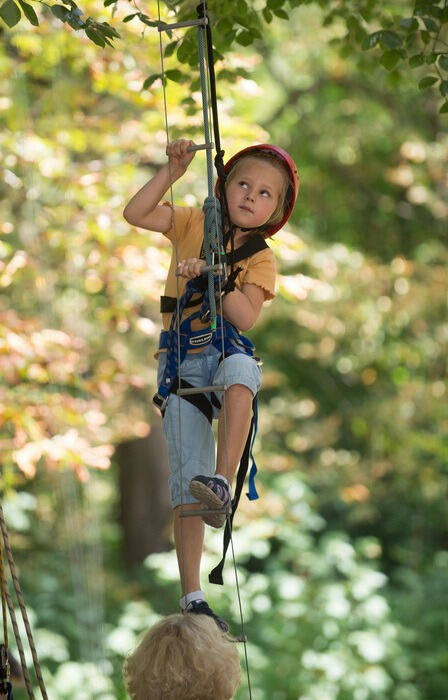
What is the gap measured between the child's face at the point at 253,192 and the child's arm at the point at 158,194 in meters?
0.16

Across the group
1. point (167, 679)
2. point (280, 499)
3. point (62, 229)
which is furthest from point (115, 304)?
point (167, 679)

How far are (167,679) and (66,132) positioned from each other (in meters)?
4.99

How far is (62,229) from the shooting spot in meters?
6.77

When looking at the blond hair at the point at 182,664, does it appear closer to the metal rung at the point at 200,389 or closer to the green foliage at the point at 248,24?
the metal rung at the point at 200,389

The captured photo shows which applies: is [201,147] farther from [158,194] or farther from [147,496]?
[147,496]

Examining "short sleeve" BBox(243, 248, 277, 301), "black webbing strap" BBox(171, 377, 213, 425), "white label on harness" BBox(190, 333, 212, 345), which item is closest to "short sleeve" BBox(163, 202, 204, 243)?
"short sleeve" BBox(243, 248, 277, 301)

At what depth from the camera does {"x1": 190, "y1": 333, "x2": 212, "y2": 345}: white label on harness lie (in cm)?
329

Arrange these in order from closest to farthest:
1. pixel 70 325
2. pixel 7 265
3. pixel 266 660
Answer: pixel 7 265 → pixel 70 325 → pixel 266 660

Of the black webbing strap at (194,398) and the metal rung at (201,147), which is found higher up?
the metal rung at (201,147)

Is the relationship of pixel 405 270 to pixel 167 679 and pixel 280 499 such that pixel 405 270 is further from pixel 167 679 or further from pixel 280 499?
pixel 167 679

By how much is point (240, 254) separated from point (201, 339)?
274 mm

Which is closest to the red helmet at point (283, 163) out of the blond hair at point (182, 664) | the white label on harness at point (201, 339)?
the white label on harness at point (201, 339)

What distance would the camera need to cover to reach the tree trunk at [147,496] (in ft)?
34.7

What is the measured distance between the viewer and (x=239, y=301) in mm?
3232
